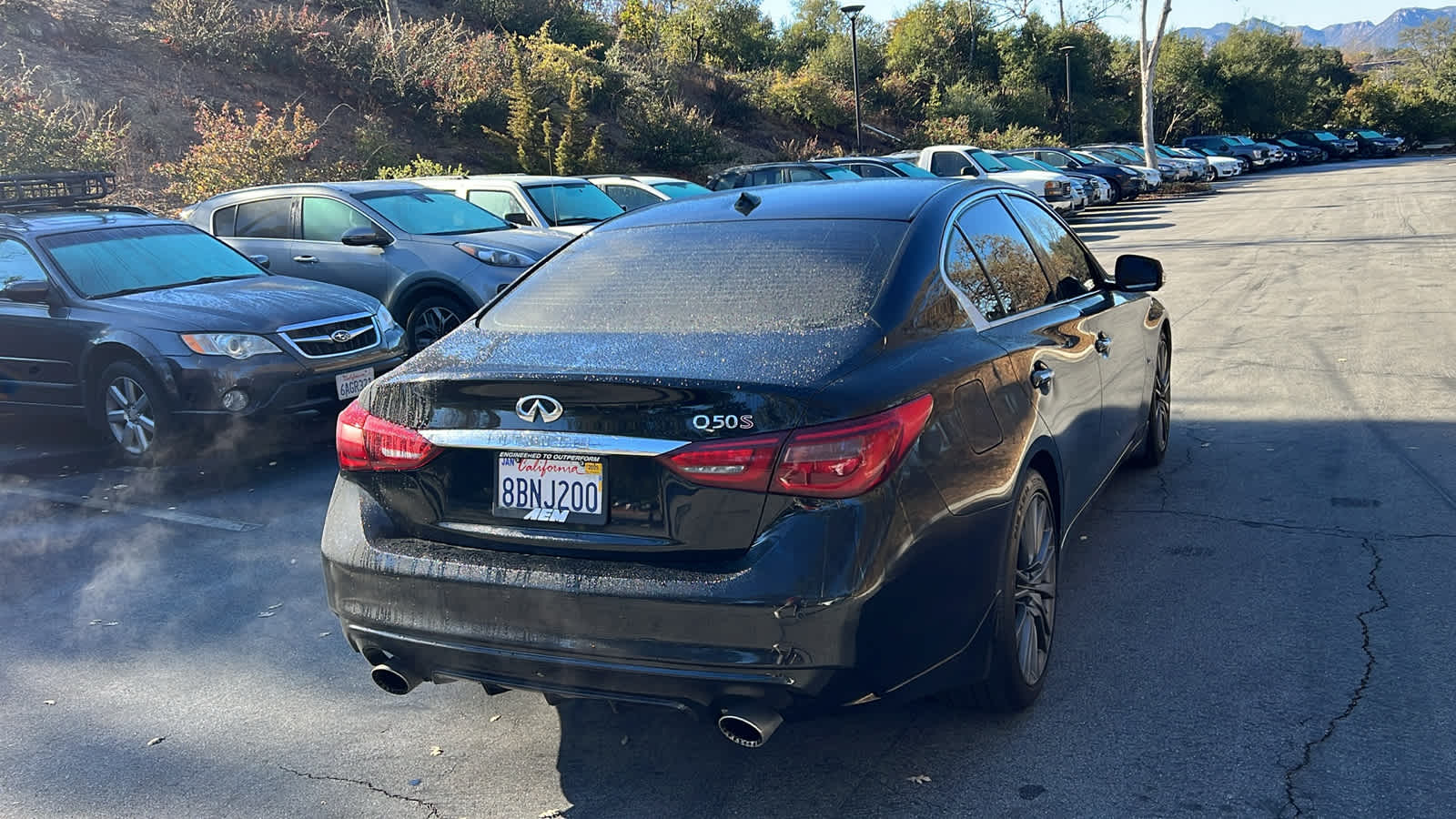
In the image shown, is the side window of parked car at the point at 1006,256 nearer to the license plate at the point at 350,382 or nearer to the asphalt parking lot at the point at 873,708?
the asphalt parking lot at the point at 873,708

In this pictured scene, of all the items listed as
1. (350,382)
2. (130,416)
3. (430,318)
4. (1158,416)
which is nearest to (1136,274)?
(1158,416)

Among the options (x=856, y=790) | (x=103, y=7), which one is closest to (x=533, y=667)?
(x=856, y=790)

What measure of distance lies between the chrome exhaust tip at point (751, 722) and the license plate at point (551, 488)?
59 centimetres

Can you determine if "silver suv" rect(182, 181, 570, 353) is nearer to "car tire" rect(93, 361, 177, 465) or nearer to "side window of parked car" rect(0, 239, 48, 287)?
"side window of parked car" rect(0, 239, 48, 287)

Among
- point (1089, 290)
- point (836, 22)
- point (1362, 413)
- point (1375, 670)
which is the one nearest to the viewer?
point (1375, 670)

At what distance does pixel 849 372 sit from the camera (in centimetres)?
308

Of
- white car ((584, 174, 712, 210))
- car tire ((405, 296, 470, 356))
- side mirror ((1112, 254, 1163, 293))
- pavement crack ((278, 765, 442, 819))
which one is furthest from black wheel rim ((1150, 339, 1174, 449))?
white car ((584, 174, 712, 210))

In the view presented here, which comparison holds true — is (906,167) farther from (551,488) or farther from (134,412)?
(551,488)

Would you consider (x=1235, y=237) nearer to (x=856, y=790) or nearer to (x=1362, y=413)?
(x=1362, y=413)

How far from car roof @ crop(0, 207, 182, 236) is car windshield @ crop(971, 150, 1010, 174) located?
62.4 ft

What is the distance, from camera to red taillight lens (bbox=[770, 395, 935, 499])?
2871 millimetres

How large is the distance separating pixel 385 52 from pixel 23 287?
2116cm

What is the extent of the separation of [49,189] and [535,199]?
4.43 m

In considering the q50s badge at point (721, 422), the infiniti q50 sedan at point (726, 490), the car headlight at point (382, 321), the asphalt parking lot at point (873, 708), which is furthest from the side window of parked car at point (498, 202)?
the q50s badge at point (721, 422)
